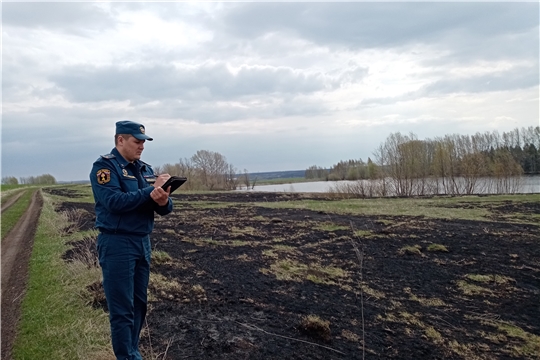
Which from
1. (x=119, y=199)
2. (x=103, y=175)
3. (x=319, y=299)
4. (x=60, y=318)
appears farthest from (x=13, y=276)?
(x=119, y=199)

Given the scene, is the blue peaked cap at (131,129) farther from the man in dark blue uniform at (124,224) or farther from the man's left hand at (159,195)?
the man's left hand at (159,195)

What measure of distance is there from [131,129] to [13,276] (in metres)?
5.70

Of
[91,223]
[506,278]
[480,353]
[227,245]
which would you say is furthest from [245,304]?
[91,223]

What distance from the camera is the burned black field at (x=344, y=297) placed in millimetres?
4461

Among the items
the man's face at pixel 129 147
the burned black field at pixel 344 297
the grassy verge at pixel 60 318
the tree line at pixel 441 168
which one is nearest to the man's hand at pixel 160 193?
the man's face at pixel 129 147

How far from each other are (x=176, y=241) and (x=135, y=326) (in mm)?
6898

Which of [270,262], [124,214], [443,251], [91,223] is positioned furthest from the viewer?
[91,223]

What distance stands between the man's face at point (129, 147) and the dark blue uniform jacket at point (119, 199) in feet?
0.14

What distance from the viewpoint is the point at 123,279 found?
299 centimetres

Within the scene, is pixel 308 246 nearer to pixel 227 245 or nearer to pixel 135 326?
pixel 227 245

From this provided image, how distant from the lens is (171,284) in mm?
6098

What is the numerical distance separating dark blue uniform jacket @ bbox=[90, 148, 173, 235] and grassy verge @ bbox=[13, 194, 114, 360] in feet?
5.25

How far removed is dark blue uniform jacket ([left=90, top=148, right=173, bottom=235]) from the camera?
2932 mm

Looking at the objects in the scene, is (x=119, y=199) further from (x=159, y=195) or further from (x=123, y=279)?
(x=123, y=279)
